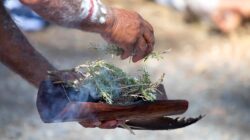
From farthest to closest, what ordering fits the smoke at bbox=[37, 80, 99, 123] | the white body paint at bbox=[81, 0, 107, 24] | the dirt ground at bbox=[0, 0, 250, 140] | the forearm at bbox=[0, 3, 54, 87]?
the dirt ground at bbox=[0, 0, 250, 140]
the forearm at bbox=[0, 3, 54, 87]
the white body paint at bbox=[81, 0, 107, 24]
the smoke at bbox=[37, 80, 99, 123]

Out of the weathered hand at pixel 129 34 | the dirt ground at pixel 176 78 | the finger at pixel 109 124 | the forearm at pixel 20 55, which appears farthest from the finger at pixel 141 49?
the dirt ground at pixel 176 78

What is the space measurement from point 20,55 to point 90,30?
0.36 metres

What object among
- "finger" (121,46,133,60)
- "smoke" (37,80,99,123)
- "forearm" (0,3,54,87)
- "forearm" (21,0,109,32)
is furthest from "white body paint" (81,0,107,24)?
"forearm" (0,3,54,87)

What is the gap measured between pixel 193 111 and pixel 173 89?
13.3 inches

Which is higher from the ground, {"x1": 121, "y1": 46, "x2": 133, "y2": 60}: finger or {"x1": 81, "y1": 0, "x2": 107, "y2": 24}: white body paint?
{"x1": 81, "y1": 0, "x2": 107, "y2": 24}: white body paint

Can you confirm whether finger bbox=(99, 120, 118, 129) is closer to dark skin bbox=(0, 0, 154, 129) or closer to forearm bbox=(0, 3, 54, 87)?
dark skin bbox=(0, 0, 154, 129)

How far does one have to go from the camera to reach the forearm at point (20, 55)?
7.55 ft

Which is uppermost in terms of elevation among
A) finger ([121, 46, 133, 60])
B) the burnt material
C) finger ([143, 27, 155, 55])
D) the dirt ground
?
finger ([143, 27, 155, 55])

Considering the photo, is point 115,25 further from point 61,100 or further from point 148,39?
point 61,100

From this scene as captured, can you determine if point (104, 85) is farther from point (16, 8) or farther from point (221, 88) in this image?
point (221, 88)

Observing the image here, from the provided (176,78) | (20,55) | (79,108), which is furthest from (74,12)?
(176,78)

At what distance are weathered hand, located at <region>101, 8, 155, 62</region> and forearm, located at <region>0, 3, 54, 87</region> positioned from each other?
0.36 m

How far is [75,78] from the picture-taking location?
2.01 m

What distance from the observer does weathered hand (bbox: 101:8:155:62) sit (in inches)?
82.8
